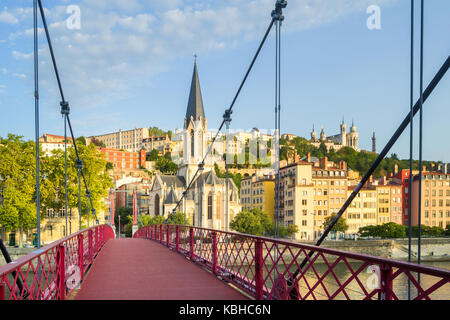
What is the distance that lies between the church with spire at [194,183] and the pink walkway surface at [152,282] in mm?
54021

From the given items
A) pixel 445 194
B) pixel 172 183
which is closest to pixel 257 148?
pixel 172 183

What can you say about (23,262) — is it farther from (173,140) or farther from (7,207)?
(173,140)

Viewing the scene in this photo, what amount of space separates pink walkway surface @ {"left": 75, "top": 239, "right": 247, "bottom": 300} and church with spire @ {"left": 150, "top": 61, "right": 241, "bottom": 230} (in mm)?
54021

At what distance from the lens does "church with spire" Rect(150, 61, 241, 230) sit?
6338 centimetres

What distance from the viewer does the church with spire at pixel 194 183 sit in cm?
6338

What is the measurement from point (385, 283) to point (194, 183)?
61.5 meters

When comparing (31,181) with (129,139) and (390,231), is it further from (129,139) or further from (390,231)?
(129,139)

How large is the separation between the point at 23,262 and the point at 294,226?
51961 millimetres

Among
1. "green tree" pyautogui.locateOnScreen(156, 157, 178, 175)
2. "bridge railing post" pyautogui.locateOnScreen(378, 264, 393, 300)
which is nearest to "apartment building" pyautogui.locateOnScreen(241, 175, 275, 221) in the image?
"green tree" pyautogui.locateOnScreen(156, 157, 178, 175)

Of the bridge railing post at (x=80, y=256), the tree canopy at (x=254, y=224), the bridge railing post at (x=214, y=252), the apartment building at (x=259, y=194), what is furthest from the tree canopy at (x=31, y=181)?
the apartment building at (x=259, y=194)

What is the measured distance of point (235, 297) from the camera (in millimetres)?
5391

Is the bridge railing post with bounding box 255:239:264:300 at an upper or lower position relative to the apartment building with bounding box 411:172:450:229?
upper

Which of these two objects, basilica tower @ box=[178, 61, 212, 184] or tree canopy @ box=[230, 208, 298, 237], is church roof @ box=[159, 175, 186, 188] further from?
tree canopy @ box=[230, 208, 298, 237]

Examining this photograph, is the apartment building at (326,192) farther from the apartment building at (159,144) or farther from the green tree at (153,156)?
the apartment building at (159,144)
